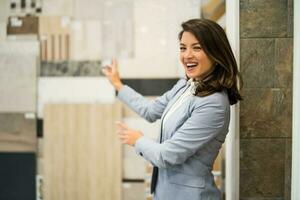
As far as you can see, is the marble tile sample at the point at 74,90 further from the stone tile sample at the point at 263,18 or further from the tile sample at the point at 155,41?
the stone tile sample at the point at 263,18

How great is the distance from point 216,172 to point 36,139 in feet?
3.83

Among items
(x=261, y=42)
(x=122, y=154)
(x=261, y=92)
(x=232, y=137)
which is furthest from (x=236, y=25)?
(x=122, y=154)

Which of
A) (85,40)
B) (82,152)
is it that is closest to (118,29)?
(85,40)

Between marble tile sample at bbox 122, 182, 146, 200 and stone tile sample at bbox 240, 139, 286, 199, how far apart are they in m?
0.81

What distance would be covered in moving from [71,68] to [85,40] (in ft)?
0.66

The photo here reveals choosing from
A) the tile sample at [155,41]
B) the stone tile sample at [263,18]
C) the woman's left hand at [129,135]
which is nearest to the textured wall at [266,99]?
the stone tile sample at [263,18]

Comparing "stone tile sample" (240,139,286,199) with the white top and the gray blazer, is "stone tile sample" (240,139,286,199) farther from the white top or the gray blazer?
the white top

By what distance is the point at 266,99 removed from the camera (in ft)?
4.35

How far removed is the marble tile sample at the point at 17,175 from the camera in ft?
6.81

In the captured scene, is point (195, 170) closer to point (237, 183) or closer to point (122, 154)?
point (237, 183)

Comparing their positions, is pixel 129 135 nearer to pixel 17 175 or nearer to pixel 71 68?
pixel 71 68

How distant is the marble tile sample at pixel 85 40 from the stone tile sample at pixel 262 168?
3.64 ft

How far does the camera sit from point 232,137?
1354 millimetres

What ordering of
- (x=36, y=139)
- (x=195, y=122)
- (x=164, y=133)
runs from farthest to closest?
1. (x=36, y=139)
2. (x=164, y=133)
3. (x=195, y=122)
